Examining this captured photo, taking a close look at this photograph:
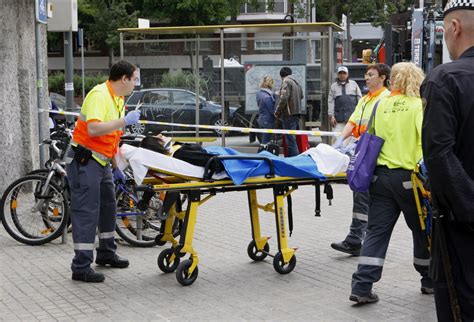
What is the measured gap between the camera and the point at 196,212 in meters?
6.68

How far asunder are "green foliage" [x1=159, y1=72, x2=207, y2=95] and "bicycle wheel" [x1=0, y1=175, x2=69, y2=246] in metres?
9.91

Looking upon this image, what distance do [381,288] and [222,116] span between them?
37.3 feet

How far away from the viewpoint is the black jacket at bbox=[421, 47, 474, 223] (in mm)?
3287

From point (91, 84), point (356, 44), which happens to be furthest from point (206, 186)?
point (356, 44)

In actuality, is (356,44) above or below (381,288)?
above

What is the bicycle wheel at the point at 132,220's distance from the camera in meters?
8.20

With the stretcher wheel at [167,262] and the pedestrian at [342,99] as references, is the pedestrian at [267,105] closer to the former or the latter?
the pedestrian at [342,99]

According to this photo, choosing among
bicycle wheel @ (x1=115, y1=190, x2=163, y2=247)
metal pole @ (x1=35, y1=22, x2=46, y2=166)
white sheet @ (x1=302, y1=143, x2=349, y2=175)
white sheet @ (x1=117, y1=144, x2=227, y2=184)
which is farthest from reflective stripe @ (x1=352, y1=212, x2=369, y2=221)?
metal pole @ (x1=35, y1=22, x2=46, y2=166)

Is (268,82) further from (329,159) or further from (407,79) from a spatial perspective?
(407,79)

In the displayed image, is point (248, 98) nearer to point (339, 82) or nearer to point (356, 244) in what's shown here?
point (339, 82)

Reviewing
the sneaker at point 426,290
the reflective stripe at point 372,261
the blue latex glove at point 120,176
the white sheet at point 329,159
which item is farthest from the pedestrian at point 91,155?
the sneaker at point 426,290

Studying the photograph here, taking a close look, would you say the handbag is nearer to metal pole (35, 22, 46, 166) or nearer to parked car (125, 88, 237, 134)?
metal pole (35, 22, 46, 166)

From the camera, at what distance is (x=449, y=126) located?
329cm

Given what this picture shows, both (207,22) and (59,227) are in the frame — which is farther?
(207,22)
